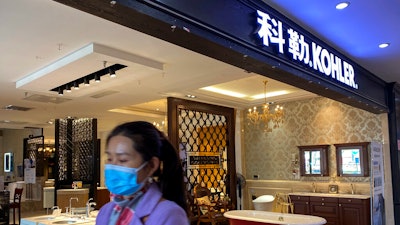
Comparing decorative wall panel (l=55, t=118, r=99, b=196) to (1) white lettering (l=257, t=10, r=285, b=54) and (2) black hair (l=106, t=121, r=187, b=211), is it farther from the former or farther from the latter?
(2) black hair (l=106, t=121, r=187, b=211)

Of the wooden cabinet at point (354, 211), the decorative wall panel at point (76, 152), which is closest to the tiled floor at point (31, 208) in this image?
the decorative wall panel at point (76, 152)

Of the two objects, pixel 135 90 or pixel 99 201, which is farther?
pixel 99 201

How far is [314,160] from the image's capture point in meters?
8.65

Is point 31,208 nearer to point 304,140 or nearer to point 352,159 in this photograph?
point 304,140

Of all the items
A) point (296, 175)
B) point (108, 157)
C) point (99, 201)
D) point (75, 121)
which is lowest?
point (99, 201)

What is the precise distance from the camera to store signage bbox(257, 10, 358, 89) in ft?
11.3

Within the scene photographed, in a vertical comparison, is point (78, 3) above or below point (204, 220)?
above

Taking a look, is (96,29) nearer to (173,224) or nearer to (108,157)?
(108,157)

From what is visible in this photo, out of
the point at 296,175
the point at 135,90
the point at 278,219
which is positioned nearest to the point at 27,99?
the point at 135,90

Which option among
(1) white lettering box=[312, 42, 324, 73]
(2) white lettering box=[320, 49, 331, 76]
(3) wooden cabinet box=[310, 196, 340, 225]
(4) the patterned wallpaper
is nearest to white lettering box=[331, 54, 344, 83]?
(2) white lettering box=[320, 49, 331, 76]

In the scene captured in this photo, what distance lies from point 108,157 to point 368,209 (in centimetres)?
725

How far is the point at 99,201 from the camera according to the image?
446 inches

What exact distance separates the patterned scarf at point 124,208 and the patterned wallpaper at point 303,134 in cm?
747

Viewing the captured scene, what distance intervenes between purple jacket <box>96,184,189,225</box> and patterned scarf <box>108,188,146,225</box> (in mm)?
25
